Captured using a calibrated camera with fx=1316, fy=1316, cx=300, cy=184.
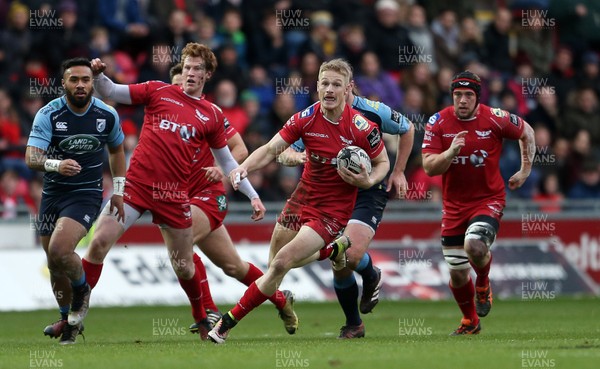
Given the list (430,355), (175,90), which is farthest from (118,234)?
(430,355)

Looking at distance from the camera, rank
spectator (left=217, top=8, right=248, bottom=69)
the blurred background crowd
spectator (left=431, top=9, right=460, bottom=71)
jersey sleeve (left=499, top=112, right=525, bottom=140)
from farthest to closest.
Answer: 1. spectator (left=431, top=9, right=460, bottom=71)
2. spectator (left=217, top=8, right=248, bottom=69)
3. the blurred background crowd
4. jersey sleeve (left=499, top=112, right=525, bottom=140)

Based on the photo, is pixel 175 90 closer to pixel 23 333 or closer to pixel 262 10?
pixel 23 333

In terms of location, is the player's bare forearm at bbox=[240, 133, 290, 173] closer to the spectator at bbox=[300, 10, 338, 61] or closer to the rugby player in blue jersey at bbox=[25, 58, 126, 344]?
the rugby player in blue jersey at bbox=[25, 58, 126, 344]

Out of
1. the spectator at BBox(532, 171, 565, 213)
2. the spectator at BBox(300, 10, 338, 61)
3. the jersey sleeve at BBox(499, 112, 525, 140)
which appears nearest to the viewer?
the jersey sleeve at BBox(499, 112, 525, 140)

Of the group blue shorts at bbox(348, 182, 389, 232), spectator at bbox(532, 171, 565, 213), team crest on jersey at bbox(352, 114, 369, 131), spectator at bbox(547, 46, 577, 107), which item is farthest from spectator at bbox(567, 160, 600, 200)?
team crest on jersey at bbox(352, 114, 369, 131)

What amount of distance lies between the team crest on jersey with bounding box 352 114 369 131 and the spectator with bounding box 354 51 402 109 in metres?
9.29

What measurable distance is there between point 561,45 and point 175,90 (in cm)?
1486

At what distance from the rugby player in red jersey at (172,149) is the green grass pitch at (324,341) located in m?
1.08

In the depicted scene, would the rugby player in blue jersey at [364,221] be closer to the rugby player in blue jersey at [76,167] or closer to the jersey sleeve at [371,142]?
the jersey sleeve at [371,142]

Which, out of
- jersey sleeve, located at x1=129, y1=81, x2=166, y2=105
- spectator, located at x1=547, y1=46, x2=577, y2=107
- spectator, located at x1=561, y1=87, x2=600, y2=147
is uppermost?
jersey sleeve, located at x1=129, y1=81, x2=166, y2=105

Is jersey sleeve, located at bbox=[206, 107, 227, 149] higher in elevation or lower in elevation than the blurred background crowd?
higher

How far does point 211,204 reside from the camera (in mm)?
14484

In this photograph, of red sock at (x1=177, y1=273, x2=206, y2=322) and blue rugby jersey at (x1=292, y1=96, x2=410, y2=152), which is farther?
blue rugby jersey at (x1=292, y1=96, x2=410, y2=152)

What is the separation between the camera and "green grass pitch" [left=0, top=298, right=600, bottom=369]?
1068cm
